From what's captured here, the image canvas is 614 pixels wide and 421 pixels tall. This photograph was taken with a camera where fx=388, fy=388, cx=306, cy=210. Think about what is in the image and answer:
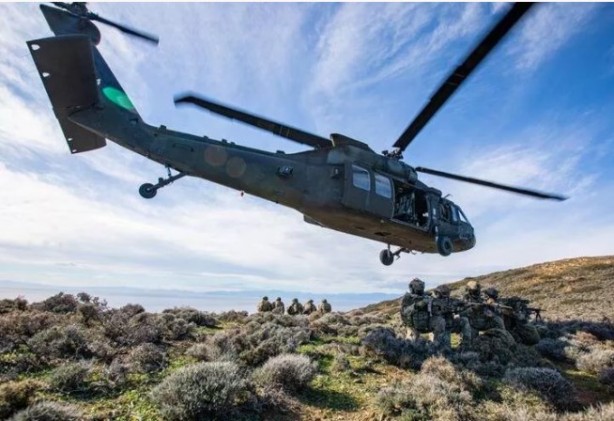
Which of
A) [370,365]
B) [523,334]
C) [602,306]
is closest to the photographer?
[370,365]

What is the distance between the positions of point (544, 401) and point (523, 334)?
947 centimetres

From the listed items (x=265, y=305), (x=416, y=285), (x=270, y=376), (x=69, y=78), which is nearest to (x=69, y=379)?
(x=270, y=376)

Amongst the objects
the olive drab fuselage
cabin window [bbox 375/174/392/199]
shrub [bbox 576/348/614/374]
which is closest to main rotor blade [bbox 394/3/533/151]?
cabin window [bbox 375/174/392/199]

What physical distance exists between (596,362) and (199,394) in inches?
519

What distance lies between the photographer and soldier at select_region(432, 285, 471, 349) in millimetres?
14156

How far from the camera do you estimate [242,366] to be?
9.95m

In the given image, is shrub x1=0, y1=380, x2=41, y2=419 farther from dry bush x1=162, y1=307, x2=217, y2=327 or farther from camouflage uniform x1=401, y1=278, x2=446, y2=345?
camouflage uniform x1=401, y1=278, x2=446, y2=345

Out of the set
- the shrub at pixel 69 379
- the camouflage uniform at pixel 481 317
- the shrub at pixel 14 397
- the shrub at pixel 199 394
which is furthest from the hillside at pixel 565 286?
the shrub at pixel 14 397

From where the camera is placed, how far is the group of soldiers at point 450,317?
14219mm

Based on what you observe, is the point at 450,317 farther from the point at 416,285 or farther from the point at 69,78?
the point at 69,78

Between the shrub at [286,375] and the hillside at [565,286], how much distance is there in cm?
1624

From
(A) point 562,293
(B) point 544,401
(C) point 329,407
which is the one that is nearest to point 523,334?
(B) point 544,401

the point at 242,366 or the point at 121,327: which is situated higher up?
the point at 121,327

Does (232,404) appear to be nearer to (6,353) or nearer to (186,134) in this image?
(6,353)
